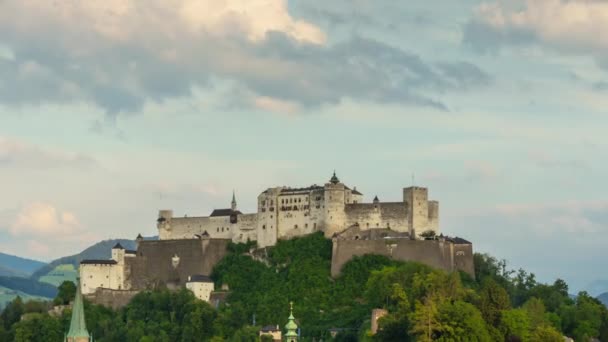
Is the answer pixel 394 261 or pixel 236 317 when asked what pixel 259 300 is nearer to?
pixel 236 317

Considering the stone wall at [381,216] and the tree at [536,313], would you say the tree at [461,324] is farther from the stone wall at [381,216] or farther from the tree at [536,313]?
the stone wall at [381,216]

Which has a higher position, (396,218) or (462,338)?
(396,218)

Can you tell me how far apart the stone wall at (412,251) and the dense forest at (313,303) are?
2.25 ft

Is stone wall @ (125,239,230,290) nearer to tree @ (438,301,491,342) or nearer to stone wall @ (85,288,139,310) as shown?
stone wall @ (85,288,139,310)

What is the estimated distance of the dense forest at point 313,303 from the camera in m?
82.9

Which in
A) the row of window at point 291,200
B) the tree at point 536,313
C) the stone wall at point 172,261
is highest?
the row of window at point 291,200

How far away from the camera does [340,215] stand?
99125mm

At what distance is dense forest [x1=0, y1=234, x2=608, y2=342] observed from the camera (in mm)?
82938

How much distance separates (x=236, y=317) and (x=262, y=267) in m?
7.19

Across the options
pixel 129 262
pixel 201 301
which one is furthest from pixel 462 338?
pixel 129 262

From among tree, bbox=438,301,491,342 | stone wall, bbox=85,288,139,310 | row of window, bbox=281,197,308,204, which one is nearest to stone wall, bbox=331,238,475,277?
row of window, bbox=281,197,308,204

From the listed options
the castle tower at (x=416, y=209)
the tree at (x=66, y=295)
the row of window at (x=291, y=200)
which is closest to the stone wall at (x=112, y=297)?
the tree at (x=66, y=295)

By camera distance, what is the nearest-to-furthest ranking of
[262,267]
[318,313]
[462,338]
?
[462,338], [318,313], [262,267]

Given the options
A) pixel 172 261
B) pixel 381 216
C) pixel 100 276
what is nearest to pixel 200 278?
pixel 172 261
